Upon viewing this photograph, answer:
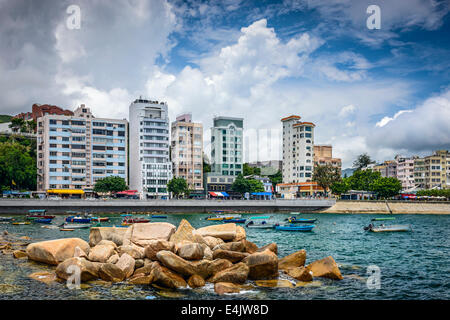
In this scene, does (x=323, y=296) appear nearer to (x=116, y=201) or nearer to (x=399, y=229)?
(x=399, y=229)

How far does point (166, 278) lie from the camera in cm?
2294

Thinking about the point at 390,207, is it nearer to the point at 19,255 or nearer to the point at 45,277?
the point at 19,255

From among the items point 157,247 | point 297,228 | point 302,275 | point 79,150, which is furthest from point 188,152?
point 302,275

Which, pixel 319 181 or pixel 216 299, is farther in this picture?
pixel 319 181

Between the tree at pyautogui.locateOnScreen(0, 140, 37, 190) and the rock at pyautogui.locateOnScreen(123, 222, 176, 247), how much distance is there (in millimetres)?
96183

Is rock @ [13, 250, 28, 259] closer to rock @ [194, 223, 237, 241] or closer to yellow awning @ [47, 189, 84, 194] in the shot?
rock @ [194, 223, 237, 241]

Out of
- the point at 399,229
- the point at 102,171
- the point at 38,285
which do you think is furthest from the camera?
the point at 102,171

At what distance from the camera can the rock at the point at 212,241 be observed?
28.3 metres

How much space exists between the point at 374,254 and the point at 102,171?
105397mm

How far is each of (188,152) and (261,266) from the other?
120 meters

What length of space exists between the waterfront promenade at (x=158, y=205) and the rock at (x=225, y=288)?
3145 inches

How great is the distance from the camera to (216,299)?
68.0 feet

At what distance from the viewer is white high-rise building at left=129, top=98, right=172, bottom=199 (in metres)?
134
